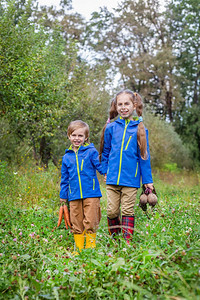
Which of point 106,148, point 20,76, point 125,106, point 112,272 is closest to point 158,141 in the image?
point 20,76

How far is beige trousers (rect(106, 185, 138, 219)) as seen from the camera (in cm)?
427

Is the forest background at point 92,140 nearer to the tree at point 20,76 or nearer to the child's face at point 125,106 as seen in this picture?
the tree at point 20,76

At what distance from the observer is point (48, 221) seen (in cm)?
557

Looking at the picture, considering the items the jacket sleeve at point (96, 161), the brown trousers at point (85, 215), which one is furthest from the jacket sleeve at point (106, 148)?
the brown trousers at point (85, 215)

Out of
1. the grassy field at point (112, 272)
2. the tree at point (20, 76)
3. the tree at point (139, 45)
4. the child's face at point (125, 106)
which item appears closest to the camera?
the grassy field at point (112, 272)

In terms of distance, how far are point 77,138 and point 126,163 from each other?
0.80 metres

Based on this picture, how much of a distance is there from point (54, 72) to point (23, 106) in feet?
9.10

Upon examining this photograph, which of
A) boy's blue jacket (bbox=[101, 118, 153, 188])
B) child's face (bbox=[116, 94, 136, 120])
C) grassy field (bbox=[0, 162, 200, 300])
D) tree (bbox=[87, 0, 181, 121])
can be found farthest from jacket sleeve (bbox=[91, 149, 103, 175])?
tree (bbox=[87, 0, 181, 121])

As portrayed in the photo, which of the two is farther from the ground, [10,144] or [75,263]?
[10,144]

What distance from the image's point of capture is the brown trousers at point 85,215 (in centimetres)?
447

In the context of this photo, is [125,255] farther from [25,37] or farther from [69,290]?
[25,37]

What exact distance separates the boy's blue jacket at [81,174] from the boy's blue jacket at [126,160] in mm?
247

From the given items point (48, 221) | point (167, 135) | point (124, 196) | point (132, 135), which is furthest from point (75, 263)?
point (167, 135)

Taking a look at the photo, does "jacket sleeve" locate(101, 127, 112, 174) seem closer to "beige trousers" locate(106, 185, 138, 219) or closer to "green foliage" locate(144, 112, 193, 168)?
"beige trousers" locate(106, 185, 138, 219)
